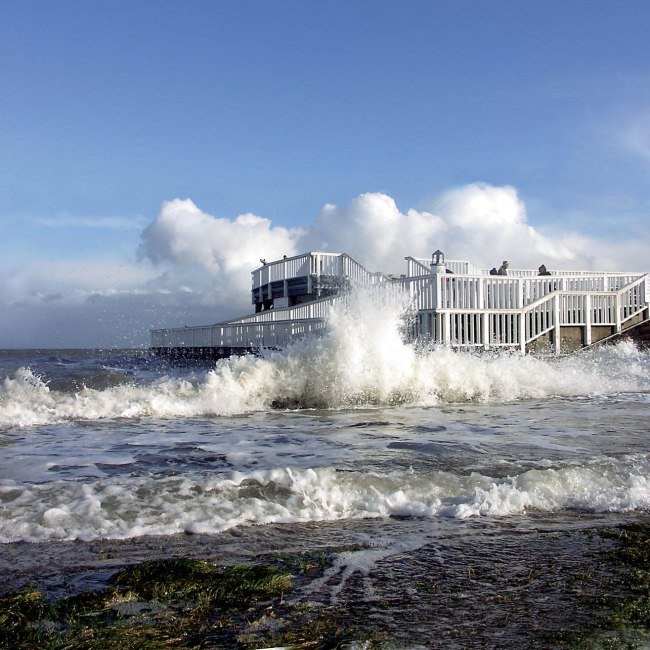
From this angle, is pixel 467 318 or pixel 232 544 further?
pixel 467 318

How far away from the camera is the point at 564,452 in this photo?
7.52m

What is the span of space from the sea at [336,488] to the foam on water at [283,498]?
19 mm

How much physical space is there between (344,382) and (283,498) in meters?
8.71

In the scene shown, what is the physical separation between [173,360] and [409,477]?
28.9 meters

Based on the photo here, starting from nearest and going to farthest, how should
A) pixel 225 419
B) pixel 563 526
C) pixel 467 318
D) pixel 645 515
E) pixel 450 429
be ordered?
pixel 563 526 → pixel 645 515 → pixel 450 429 → pixel 225 419 → pixel 467 318

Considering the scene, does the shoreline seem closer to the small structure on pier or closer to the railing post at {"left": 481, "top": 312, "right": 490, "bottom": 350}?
the small structure on pier

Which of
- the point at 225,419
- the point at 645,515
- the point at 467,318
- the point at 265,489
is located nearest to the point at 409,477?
the point at 265,489

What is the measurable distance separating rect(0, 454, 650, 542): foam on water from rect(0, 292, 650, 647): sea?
2cm

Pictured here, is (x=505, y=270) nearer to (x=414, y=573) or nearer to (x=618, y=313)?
(x=618, y=313)

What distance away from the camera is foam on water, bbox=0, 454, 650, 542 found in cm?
488

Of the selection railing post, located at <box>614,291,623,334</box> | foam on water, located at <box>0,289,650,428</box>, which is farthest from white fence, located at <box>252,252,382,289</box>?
foam on water, located at <box>0,289,650,428</box>

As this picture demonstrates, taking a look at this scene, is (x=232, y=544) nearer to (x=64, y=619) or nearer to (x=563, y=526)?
Answer: (x=64, y=619)

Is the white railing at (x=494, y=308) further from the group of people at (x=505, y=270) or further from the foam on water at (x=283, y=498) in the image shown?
the foam on water at (x=283, y=498)

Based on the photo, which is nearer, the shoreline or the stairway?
the shoreline
